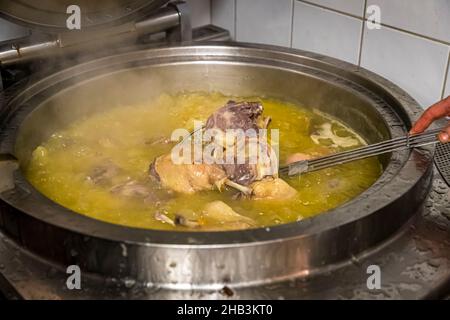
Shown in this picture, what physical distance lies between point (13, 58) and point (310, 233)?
1283 millimetres

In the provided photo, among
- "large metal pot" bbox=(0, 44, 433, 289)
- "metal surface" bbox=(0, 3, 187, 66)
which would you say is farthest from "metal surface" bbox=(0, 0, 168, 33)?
"large metal pot" bbox=(0, 44, 433, 289)

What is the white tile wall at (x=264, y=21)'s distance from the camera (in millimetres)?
2393

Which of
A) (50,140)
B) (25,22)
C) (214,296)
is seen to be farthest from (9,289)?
(25,22)

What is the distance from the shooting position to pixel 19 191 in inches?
53.0

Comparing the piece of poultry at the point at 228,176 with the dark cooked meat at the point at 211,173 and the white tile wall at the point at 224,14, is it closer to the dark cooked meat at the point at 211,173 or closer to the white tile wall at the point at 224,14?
the dark cooked meat at the point at 211,173

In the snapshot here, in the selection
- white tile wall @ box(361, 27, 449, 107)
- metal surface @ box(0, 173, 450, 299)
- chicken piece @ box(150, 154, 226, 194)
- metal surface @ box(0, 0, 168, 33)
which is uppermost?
metal surface @ box(0, 0, 168, 33)

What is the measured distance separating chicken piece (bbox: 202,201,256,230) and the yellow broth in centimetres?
4

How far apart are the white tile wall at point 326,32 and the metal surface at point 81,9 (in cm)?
58

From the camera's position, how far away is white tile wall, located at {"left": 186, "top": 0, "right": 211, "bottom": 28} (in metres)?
2.69

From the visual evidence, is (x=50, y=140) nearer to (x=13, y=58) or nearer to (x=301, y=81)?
(x=13, y=58)

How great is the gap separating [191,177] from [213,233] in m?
0.46

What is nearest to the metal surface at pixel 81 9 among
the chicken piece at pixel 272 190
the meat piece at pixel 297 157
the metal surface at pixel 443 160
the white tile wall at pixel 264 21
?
the white tile wall at pixel 264 21

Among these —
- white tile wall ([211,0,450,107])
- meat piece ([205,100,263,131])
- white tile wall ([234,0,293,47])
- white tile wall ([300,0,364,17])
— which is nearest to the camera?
meat piece ([205,100,263,131])

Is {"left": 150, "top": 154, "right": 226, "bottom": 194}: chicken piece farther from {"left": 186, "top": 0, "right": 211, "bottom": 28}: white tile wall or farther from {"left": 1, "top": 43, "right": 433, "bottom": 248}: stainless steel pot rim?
{"left": 186, "top": 0, "right": 211, "bottom": 28}: white tile wall
